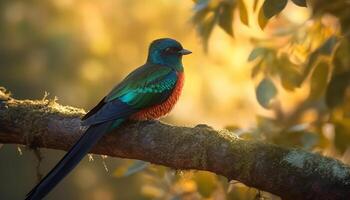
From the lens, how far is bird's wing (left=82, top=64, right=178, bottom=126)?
425 cm

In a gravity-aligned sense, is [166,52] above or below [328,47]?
below

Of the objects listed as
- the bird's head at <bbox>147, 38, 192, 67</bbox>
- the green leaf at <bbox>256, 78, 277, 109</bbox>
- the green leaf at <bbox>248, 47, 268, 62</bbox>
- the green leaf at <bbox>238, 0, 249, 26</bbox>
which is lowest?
the green leaf at <bbox>256, 78, 277, 109</bbox>

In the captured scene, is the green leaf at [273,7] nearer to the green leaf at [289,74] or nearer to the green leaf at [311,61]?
the green leaf at [311,61]

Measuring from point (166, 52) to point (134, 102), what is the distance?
91 cm

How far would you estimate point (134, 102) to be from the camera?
4.48 m

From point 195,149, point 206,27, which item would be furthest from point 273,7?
point 206,27

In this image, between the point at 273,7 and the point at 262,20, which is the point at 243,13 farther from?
the point at 273,7

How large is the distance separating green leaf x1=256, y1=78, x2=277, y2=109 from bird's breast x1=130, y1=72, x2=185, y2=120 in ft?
1.77

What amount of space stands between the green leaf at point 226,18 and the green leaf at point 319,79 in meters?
0.61

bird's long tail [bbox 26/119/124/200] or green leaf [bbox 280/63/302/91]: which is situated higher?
green leaf [bbox 280/63/302/91]

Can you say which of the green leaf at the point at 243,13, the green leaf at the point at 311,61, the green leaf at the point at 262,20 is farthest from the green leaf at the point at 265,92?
the green leaf at the point at 262,20

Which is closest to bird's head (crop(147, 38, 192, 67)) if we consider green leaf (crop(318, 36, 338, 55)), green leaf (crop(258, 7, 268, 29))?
green leaf (crop(318, 36, 338, 55))

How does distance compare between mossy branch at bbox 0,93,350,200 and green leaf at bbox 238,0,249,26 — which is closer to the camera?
mossy branch at bbox 0,93,350,200

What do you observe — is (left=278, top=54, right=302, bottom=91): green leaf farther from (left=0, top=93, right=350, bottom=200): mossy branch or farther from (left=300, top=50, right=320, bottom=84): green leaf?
(left=0, top=93, right=350, bottom=200): mossy branch
